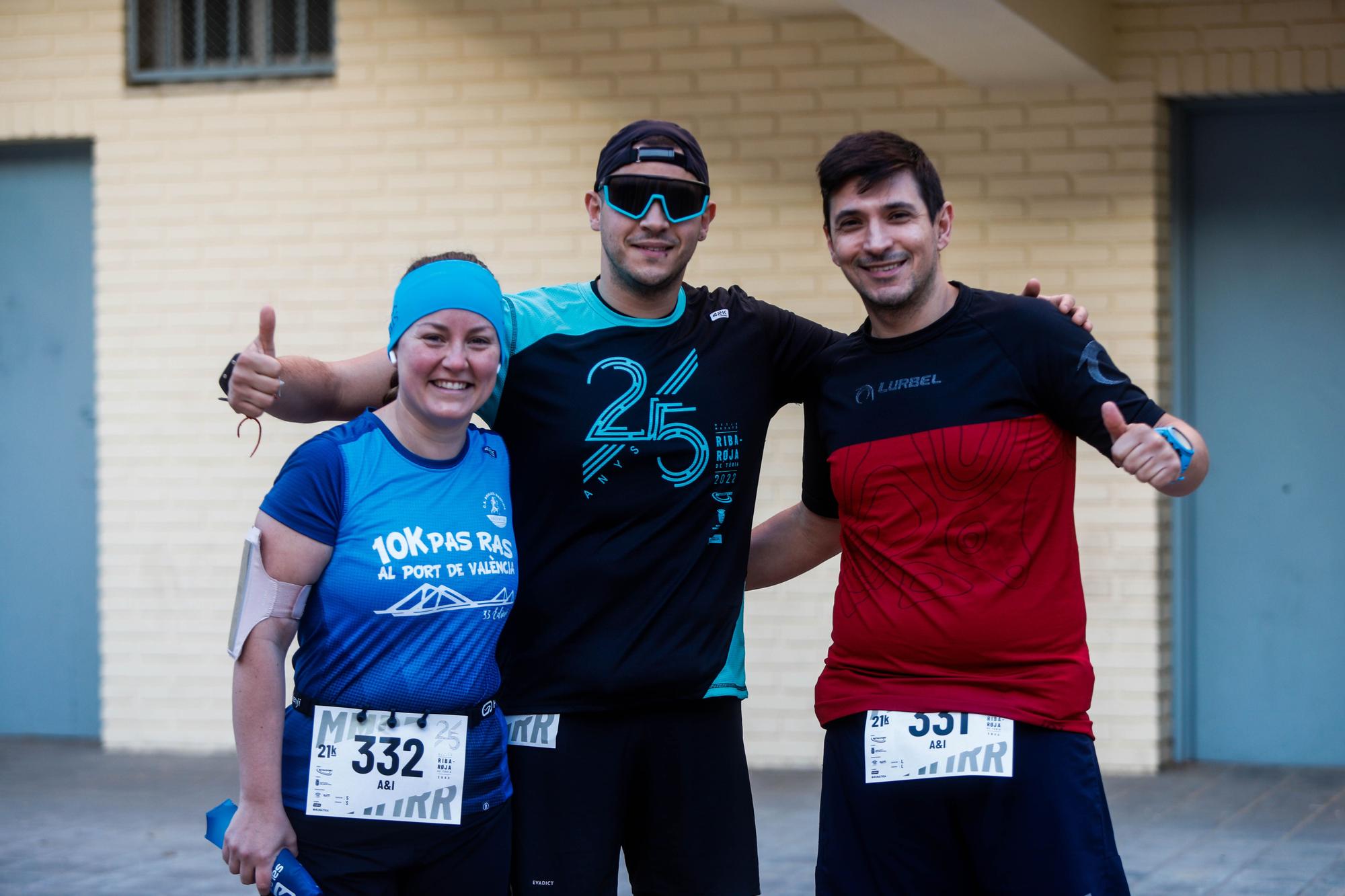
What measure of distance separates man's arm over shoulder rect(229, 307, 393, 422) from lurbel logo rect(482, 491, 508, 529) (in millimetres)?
441

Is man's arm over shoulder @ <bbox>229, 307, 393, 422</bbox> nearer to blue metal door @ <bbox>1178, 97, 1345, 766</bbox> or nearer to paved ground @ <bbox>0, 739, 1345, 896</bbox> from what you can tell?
paved ground @ <bbox>0, 739, 1345, 896</bbox>

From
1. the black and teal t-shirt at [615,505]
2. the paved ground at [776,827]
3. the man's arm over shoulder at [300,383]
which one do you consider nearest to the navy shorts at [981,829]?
the black and teal t-shirt at [615,505]

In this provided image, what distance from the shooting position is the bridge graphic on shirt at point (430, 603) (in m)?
2.96

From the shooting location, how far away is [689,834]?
344cm

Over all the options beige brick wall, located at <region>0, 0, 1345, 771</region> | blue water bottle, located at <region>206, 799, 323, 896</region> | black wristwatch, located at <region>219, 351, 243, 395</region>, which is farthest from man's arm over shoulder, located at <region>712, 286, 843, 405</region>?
beige brick wall, located at <region>0, 0, 1345, 771</region>

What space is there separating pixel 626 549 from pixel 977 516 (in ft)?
2.47

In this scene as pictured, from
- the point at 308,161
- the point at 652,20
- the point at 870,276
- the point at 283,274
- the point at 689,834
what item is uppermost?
the point at 652,20

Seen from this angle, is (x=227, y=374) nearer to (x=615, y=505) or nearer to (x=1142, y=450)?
(x=615, y=505)

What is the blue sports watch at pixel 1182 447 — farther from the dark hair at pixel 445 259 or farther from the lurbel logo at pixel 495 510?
the dark hair at pixel 445 259

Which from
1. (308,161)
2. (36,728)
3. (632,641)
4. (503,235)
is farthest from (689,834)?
(36,728)

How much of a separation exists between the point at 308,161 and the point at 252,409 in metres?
4.60

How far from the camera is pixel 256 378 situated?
122 inches

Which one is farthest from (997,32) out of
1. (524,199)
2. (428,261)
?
(428,261)

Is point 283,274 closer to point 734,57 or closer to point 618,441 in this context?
point 734,57
